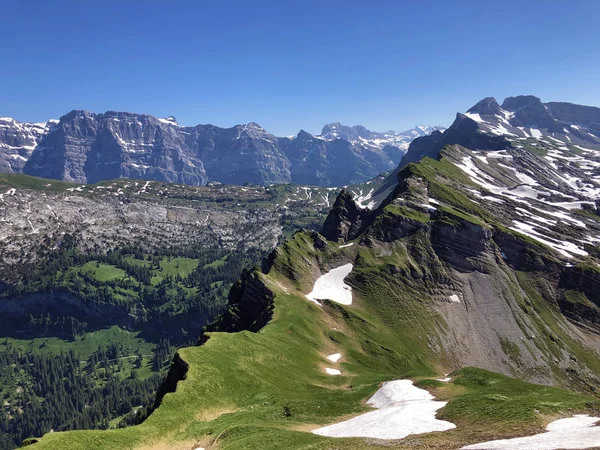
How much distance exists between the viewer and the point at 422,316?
449ft

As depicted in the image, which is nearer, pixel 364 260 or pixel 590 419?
pixel 590 419

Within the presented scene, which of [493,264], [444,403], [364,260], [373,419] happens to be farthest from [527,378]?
[373,419]

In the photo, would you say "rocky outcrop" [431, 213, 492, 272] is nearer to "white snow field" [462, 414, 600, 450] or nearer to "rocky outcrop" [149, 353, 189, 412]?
"rocky outcrop" [149, 353, 189, 412]

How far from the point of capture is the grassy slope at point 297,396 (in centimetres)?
3891

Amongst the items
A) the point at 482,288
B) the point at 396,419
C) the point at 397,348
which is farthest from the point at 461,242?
the point at 396,419

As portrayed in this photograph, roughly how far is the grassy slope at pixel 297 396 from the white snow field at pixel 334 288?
584 inches

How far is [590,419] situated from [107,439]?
4575cm

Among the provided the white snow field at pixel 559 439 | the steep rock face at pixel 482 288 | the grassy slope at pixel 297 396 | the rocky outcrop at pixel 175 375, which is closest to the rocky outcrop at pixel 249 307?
the grassy slope at pixel 297 396

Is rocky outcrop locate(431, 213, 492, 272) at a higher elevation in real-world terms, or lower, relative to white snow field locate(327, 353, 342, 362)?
higher

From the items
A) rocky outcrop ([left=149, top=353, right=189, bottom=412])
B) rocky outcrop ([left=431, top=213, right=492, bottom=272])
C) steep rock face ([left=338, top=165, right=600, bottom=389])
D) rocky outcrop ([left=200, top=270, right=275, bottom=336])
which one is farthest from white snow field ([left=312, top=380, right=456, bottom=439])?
rocky outcrop ([left=431, top=213, right=492, bottom=272])

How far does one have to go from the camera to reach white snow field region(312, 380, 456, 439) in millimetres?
40875

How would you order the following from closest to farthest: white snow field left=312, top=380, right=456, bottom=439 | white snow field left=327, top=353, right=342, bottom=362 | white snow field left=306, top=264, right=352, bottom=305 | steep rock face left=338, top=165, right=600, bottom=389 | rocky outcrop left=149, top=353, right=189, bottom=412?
white snow field left=312, top=380, right=456, bottom=439
rocky outcrop left=149, top=353, right=189, bottom=412
white snow field left=327, top=353, right=342, bottom=362
steep rock face left=338, top=165, right=600, bottom=389
white snow field left=306, top=264, right=352, bottom=305

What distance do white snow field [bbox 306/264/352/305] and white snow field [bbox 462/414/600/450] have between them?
92176 mm

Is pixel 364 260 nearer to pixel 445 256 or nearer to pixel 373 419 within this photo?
pixel 445 256
